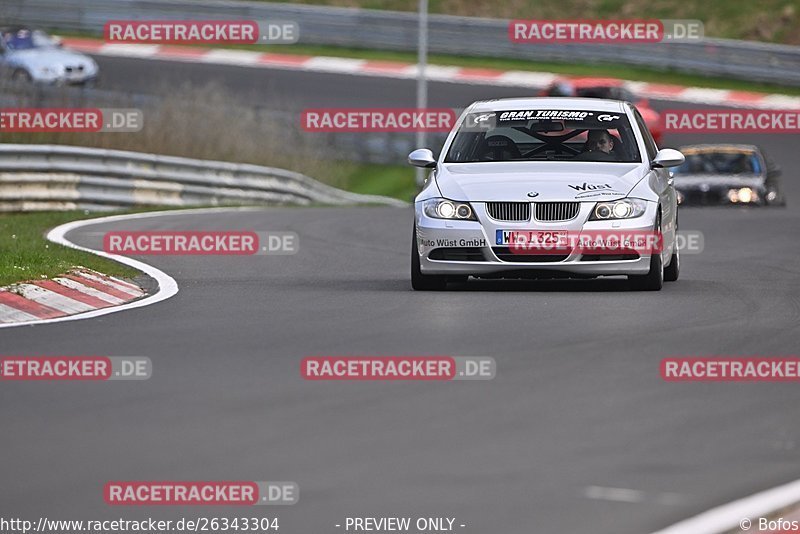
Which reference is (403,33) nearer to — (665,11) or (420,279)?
(665,11)

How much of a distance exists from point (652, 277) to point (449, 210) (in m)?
1.56

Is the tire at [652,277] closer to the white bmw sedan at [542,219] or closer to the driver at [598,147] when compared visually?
the white bmw sedan at [542,219]

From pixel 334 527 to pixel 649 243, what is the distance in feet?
24.5

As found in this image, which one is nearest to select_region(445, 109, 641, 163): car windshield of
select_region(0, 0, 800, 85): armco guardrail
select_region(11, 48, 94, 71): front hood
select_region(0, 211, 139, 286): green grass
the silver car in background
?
select_region(0, 211, 139, 286): green grass

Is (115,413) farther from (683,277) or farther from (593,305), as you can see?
(683,277)

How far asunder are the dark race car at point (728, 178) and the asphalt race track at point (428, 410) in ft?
47.9

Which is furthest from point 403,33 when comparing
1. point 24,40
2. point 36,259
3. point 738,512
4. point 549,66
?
point 738,512

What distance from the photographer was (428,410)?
8.02m

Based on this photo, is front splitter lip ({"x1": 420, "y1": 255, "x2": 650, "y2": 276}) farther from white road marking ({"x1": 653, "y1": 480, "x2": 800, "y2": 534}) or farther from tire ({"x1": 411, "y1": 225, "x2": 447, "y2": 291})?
white road marking ({"x1": 653, "y1": 480, "x2": 800, "y2": 534})

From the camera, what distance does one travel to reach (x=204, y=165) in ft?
86.9

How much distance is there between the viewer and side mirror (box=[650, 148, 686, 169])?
45.0 feet

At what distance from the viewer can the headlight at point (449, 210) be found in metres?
13.1

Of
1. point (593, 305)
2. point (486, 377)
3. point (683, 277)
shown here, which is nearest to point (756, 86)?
point (683, 277)

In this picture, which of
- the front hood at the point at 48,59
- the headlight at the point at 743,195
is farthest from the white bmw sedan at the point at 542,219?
the front hood at the point at 48,59
